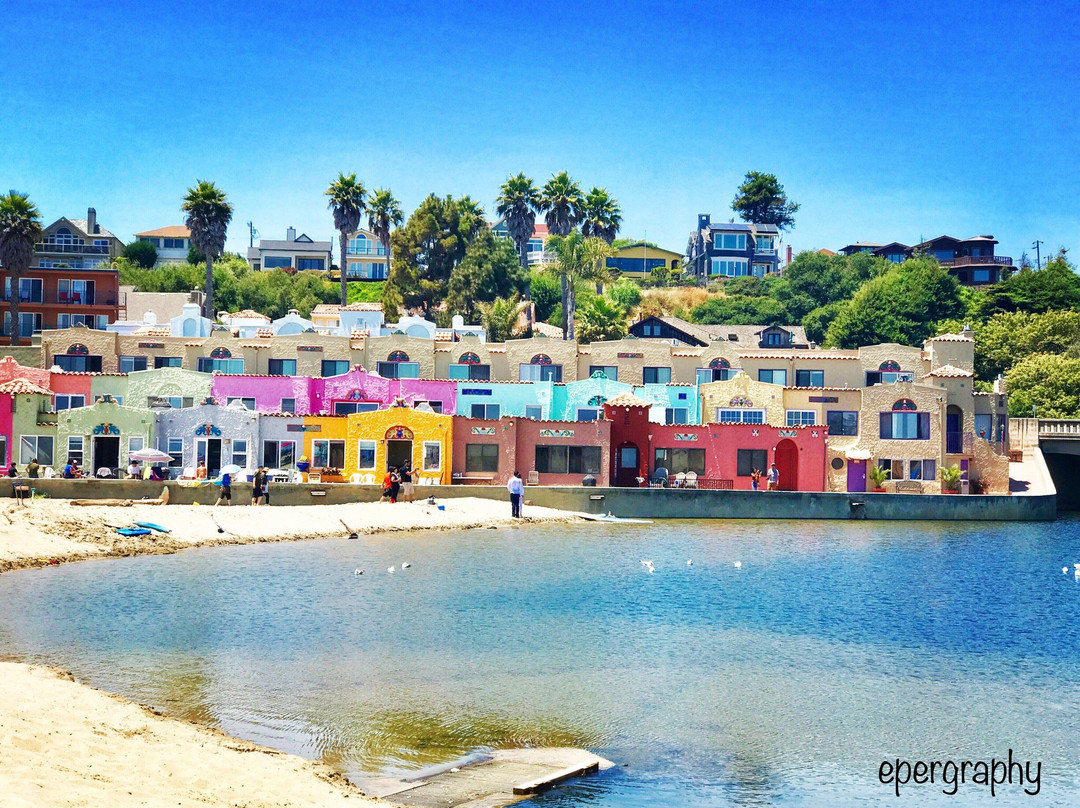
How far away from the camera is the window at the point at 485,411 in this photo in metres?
74.1

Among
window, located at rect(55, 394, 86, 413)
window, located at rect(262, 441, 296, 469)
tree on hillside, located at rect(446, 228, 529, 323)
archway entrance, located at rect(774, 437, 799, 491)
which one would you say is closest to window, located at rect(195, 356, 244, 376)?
window, located at rect(55, 394, 86, 413)

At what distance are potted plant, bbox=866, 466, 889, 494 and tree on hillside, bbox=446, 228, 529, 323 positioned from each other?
51.6 meters

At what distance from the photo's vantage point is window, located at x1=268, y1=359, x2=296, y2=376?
262 feet

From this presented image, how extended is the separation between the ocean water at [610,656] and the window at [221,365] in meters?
31.5

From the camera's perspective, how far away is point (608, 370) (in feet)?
268

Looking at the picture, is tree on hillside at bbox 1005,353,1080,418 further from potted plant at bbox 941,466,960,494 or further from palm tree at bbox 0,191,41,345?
palm tree at bbox 0,191,41,345

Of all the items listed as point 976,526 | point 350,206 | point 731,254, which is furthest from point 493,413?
point 731,254

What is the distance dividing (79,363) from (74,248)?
5357 centimetres

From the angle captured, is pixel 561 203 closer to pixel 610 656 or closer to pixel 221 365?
pixel 221 365

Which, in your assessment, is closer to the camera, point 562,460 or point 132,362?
point 562,460

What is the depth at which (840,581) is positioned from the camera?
151 feet

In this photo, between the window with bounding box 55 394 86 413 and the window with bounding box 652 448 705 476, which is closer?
the window with bounding box 652 448 705 476

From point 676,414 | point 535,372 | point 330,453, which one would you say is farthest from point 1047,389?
point 330,453

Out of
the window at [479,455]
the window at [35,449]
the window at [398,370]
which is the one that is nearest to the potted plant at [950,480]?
the window at [479,455]
